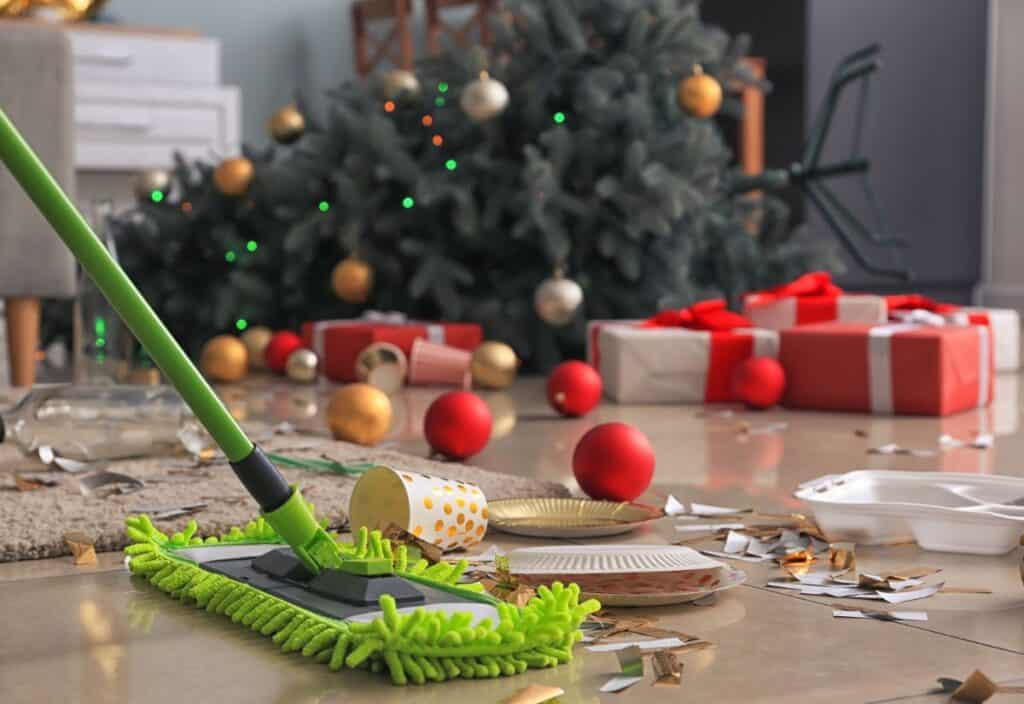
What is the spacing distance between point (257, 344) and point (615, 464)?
1833 millimetres

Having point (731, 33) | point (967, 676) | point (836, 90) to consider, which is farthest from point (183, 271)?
point (967, 676)

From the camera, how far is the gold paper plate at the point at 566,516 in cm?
134

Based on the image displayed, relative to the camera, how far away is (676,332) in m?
2.55

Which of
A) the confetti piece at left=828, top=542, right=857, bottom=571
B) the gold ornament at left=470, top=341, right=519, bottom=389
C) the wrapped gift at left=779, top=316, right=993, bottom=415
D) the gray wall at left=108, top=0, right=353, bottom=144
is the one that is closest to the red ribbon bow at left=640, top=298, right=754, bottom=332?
the wrapped gift at left=779, top=316, right=993, bottom=415

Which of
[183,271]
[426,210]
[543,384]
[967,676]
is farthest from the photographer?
[183,271]

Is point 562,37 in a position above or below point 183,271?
above

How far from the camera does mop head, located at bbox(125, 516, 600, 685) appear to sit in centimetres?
86

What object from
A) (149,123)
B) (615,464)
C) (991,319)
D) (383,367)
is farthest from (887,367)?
(149,123)

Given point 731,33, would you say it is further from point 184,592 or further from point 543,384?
point 184,592

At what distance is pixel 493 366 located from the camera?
2691 mm

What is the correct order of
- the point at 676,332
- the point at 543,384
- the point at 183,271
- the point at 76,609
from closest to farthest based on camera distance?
the point at 76,609
the point at 676,332
the point at 543,384
the point at 183,271

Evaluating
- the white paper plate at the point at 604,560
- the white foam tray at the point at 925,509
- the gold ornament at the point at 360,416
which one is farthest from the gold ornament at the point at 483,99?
the white paper plate at the point at 604,560

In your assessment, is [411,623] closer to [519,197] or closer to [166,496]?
[166,496]

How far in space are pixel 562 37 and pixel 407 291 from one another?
0.67 m
